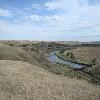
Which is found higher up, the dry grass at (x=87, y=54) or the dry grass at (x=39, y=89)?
the dry grass at (x=39, y=89)

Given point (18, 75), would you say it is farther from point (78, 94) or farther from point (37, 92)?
point (78, 94)

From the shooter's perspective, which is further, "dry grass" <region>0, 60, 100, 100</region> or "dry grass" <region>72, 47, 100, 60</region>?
"dry grass" <region>72, 47, 100, 60</region>

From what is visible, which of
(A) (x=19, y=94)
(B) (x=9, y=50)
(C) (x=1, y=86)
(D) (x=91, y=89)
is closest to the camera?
(A) (x=19, y=94)

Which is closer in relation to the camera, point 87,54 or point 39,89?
point 39,89

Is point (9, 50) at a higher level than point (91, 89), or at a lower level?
higher

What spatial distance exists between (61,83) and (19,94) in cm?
713

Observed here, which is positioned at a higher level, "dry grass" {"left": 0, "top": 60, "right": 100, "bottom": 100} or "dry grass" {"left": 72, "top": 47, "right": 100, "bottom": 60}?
"dry grass" {"left": 0, "top": 60, "right": 100, "bottom": 100}

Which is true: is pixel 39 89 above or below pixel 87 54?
above

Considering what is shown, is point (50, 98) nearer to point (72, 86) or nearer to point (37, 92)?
point (37, 92)

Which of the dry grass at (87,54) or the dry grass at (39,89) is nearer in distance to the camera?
the dry grass at (39,89)

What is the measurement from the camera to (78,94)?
80.9 ft

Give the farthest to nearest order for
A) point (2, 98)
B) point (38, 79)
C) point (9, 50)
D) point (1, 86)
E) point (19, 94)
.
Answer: point (9, 50), point (38, 79), point (1, 86), point (19, 94), point (2, 98)

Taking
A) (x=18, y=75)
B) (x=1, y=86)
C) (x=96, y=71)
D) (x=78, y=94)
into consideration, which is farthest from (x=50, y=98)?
(x=96, y=71)

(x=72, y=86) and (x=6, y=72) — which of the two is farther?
(x=6, y=72)
